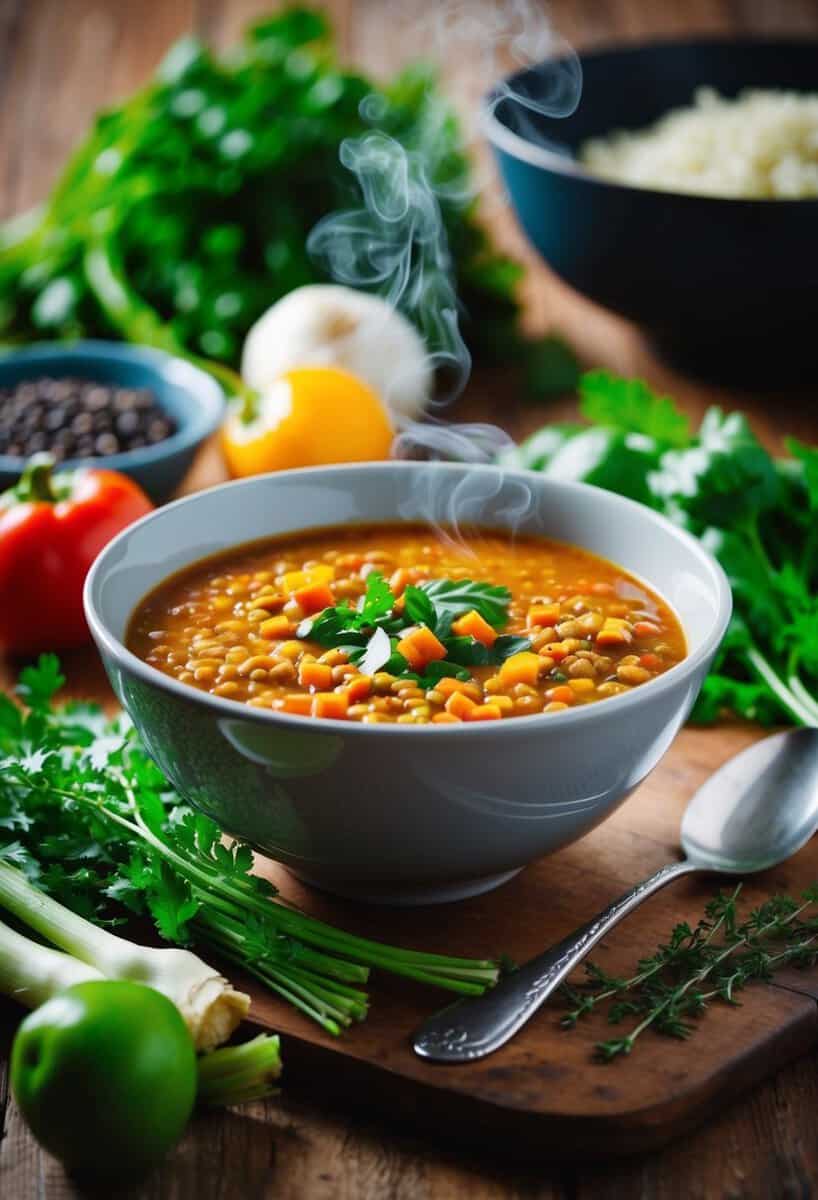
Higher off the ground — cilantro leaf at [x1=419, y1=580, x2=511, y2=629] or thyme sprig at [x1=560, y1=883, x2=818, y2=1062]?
cilantro leaf at [x1=419, y1=580, x2=511, y2=629]

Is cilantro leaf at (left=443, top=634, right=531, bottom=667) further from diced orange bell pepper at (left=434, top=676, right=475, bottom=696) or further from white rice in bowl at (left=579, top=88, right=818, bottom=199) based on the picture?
white rice in bowl at (left=579, top=88, right=818, bottom=199)

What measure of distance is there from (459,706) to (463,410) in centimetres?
215

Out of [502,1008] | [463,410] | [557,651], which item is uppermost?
[557,651]

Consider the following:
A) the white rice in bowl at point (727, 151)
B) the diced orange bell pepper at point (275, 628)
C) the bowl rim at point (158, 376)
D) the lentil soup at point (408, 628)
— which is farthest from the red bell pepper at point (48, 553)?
the white rice in bowl at point (727, 151)

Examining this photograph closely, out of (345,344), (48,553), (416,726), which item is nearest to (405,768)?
(416,726)

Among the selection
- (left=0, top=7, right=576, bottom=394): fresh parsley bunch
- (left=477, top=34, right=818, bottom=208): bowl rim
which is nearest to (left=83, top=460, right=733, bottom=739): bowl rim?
(left=477, top=34, right=818, bottom=208): bowl rim

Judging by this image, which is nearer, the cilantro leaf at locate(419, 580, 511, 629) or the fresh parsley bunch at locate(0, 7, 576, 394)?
the cilantro leaf at locate(419, 580, 511, 629)

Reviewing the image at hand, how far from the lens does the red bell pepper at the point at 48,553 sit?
2.89 m

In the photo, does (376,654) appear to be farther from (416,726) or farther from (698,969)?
(698,969)

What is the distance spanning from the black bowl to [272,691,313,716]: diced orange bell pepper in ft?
6.73

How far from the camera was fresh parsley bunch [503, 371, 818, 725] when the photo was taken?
8.66ft

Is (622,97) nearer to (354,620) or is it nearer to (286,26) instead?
(286,26)

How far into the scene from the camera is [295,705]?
A: 1.99 meters

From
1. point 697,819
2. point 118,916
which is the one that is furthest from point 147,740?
point 697,819
